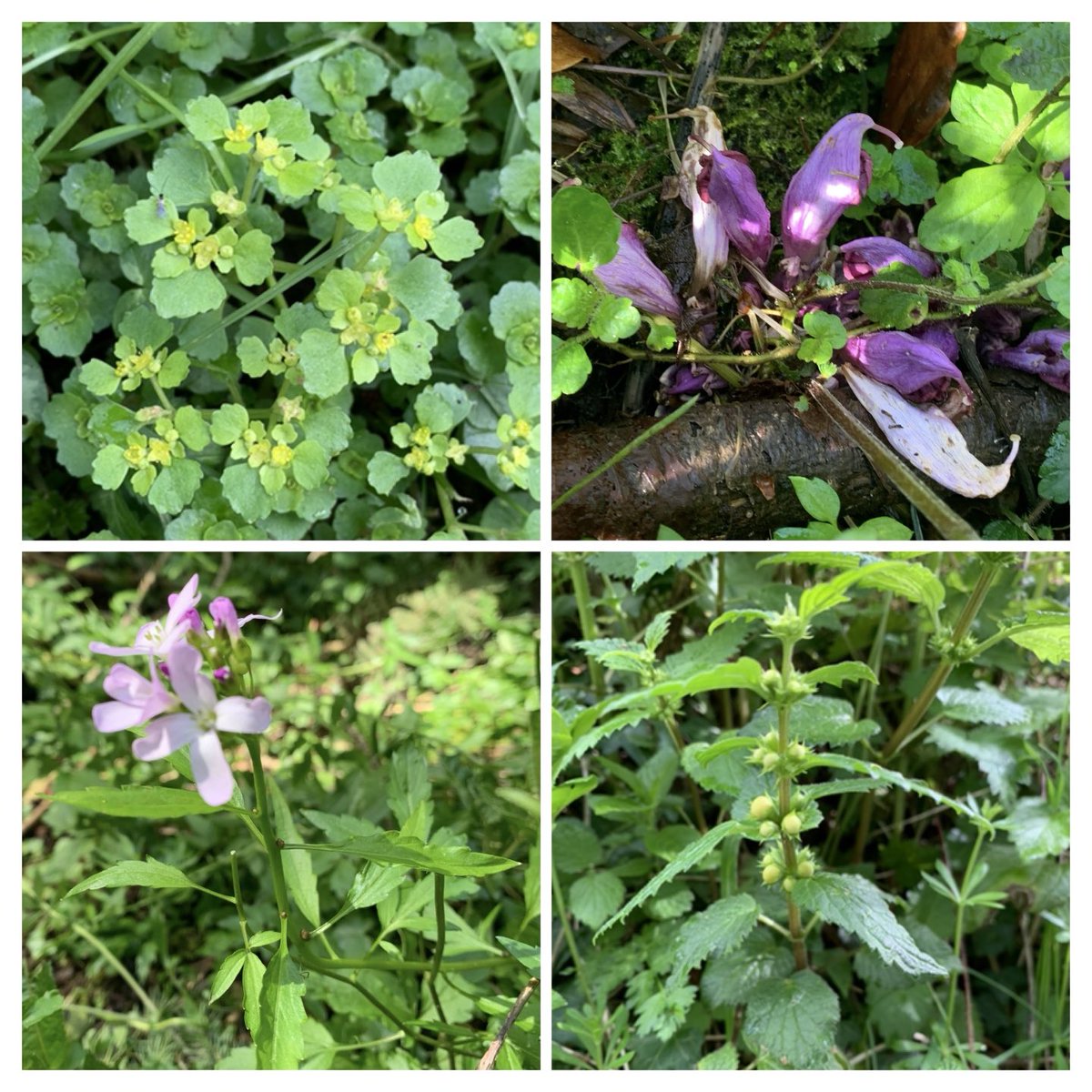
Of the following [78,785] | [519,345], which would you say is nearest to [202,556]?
[78,785]

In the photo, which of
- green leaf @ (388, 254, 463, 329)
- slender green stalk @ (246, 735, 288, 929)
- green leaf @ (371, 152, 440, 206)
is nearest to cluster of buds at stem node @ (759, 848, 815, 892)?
slender green stalk @ (246, 735, 288, 929)

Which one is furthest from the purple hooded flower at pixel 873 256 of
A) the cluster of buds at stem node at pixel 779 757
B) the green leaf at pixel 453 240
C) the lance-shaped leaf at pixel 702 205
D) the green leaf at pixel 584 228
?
the cluster of buds at stem node at pixel 779 757

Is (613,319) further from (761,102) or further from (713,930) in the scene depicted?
(713,930)

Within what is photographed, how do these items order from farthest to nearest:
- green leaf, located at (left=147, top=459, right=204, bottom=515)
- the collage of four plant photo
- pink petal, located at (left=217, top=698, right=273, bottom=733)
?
green leaf, located at (left=147, top=459, right=204, bottom=515)
the collage of four plant photo
pink petal, located at (left=217, top=698, right=273, bottom=733)

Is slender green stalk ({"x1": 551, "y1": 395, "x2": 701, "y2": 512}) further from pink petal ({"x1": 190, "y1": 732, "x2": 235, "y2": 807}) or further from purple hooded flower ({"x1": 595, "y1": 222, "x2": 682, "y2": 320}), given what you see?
pink petal ({"x1": 190, "y1": 732, "x2": 235, "y2": 807})

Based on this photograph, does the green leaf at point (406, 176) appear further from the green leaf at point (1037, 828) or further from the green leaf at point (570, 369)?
the green leaf at point (1037, 828)
